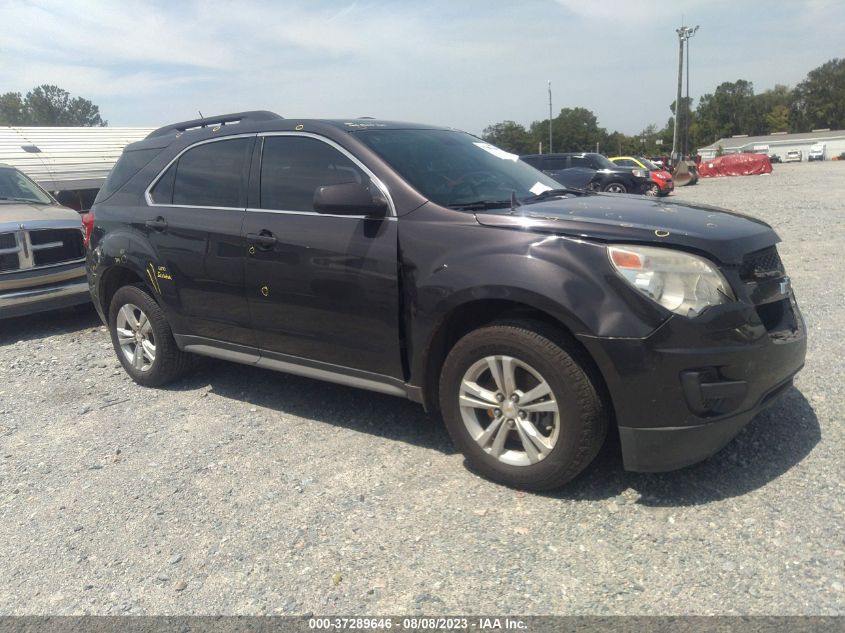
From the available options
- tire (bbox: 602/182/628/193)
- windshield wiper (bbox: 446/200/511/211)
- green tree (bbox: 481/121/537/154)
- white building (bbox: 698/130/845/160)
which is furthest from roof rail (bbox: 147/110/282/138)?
white building (bbox: 698/130/845/160)

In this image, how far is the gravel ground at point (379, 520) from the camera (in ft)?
8.81

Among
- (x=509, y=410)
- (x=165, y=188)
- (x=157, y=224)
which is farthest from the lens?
(x=165, y=188)

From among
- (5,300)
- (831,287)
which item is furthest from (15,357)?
(831,287)

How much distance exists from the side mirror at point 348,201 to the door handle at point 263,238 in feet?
1.83

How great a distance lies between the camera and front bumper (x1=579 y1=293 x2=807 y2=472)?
2.92 metres

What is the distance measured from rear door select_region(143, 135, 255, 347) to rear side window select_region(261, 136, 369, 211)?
0.19 metres

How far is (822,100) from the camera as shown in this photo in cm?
11850

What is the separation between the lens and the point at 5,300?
6.98 meters

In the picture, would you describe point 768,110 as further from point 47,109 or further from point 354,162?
point 354,162

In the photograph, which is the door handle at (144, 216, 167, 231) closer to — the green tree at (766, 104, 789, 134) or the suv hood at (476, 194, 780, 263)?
the suv hood at (476, 194, 780, 263)

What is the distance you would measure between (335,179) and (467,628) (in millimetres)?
2571

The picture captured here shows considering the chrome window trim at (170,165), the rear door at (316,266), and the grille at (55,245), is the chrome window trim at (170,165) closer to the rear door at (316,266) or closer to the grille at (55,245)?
the rear door at (316,266)

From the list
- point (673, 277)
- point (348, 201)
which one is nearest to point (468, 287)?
point (348, 201)

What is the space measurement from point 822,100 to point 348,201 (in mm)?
138587
